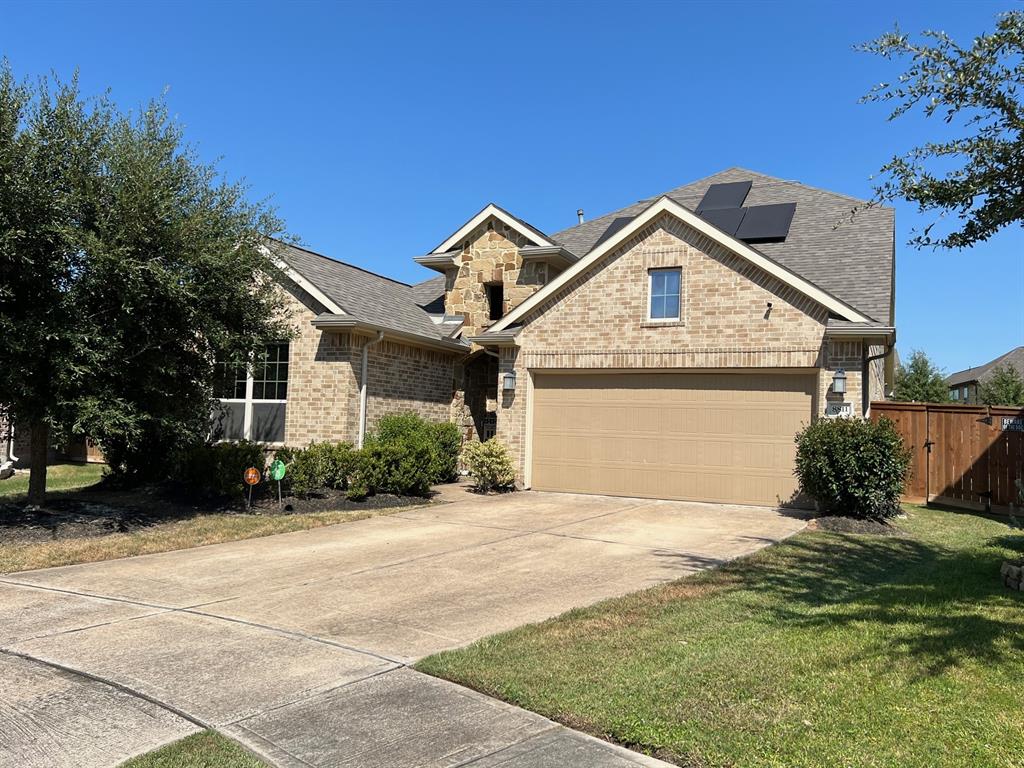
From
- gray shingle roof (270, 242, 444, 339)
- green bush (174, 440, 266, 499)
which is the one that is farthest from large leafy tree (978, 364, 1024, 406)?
green bush (174, 440, 266, 499)

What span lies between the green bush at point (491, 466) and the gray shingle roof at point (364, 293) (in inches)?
129

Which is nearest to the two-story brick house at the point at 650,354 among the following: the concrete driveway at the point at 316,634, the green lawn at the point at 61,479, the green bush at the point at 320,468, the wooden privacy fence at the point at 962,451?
the wooden privacy fence at the point at 962,451

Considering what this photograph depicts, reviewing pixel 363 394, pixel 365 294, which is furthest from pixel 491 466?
pixel 365 294

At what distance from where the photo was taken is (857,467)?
37.4ft

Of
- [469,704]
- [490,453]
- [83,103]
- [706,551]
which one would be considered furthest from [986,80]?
[83,103]

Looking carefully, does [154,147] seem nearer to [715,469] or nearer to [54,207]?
[54,207]

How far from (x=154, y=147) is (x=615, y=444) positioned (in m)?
9.58

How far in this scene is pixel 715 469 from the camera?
14117 mm

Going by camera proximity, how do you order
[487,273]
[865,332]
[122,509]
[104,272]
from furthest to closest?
[487,273] < [865,332] < [122,509] < [104,272]

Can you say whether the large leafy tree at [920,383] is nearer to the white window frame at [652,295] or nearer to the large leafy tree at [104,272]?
the white window frame at [652,295]

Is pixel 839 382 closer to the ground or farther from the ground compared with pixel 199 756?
farther from the ground

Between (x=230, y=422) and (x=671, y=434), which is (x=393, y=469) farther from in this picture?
(x=671, y=434)

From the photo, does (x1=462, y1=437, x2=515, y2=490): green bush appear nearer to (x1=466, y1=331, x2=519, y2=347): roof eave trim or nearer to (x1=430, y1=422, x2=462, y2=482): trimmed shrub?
(x1=430, y1=422, x2=462, y2=482): trimmed shrub

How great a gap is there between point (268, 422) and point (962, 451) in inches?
540
